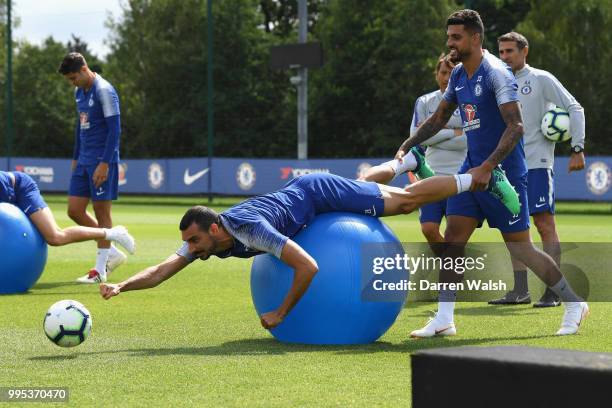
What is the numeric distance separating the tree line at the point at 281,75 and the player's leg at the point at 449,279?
28970 mm

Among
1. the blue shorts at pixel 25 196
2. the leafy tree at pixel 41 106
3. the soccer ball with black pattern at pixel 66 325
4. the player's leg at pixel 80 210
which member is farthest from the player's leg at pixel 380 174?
the leafy tree at pixel 41 106

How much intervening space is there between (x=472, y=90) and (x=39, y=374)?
3.58m

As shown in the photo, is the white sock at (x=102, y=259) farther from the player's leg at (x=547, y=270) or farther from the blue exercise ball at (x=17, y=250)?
the player's leg at (x=547, y=270)

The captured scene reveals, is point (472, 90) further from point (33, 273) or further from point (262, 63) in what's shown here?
point (262, 63)

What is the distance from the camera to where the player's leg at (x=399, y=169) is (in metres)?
8.84

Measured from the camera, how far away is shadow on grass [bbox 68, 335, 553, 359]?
7234 mm

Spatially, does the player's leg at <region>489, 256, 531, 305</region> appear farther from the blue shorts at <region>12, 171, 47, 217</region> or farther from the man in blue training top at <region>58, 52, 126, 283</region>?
the blue shorts at <region>12, 171, 47, 217</region>

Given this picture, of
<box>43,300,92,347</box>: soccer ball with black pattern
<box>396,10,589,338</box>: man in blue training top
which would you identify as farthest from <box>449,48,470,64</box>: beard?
<box>43,300,92,347</box>: soccer ball with black pattern

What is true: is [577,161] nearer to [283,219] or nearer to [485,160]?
[485,160]

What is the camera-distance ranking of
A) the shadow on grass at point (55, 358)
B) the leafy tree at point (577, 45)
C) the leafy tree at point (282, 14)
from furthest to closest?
the leafy tree at point (282, 14) < the leafy tree at point (577, 45) < the shadow on grass at point (55, 358)

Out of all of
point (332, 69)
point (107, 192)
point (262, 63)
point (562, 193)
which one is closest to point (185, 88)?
point (262, 63)

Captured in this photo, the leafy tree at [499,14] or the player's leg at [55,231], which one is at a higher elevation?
the leafy tree at [499,14]

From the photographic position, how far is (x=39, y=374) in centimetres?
641

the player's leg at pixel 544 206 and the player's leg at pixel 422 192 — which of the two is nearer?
the player's leg at pixel 422 192
